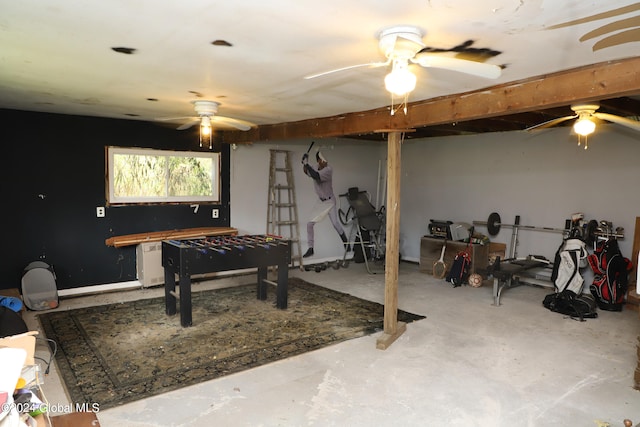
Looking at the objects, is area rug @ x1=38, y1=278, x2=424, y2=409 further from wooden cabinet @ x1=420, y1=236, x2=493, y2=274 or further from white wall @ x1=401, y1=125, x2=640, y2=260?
white wall @ x1=401, y1=125, x2=640, y2=260

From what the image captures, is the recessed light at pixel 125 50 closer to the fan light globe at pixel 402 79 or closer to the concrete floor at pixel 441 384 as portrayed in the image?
the fan light globe at pixel 402 79

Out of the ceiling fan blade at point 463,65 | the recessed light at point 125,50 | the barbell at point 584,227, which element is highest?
the recessed light at point 125,50

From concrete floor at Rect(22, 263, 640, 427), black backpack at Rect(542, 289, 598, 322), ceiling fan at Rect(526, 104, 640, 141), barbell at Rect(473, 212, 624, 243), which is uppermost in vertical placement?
ceiling fan at Rect(526, 104, 640, 141)

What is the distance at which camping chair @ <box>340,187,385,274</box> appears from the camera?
23.8 ft

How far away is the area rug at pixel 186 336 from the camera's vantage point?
10.1 feet

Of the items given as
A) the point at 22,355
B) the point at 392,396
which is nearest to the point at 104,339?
the point at 22,355

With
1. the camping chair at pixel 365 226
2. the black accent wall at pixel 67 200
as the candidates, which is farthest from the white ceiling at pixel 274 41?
the camping chair at pixel 365 226

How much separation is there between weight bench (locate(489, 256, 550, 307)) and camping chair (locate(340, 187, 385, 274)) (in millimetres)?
2171

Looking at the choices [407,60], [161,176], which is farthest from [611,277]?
[161,176]

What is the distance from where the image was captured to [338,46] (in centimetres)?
223

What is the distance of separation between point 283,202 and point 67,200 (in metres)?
3.20

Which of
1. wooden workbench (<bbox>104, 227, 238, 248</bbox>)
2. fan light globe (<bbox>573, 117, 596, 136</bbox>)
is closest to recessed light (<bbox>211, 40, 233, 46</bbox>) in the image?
fan light globe (<bbox>573, 117, 596, 136</bbox>)

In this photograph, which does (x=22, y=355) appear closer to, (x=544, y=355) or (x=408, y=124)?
(x=408, y=124)

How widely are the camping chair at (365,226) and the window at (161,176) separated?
2489 millimetres
